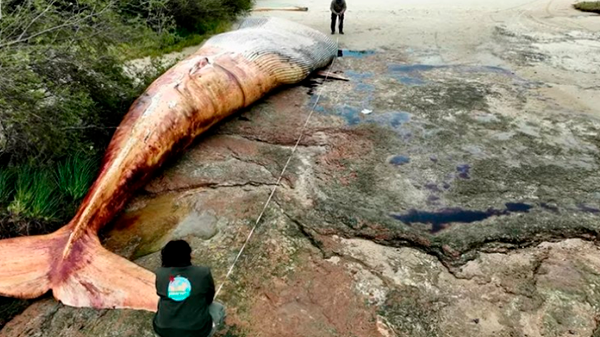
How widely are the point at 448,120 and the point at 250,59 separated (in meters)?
2.96

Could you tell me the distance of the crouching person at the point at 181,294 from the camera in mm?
2848

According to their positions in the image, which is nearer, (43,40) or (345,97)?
(43,40)

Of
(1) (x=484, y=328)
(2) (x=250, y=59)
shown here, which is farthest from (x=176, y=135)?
(1) (x=484, y=328)

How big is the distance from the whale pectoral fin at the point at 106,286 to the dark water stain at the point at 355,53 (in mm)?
7226

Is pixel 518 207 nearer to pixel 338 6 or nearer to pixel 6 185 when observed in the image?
pixel 6 185

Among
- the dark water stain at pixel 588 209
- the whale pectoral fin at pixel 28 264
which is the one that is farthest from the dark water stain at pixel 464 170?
the whale pectoral fin at pixel 28 264

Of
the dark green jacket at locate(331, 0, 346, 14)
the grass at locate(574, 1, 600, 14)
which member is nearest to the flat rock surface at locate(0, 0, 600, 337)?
the dark green jacket at locate(331, 0, 346, 14)

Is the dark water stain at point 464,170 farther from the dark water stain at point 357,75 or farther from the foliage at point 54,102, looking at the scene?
the foliage at point 54,102

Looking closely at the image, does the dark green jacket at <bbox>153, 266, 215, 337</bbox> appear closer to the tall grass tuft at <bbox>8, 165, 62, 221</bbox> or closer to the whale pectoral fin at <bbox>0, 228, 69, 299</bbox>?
the whale pectoral fin at <bbox>0, 228, 69, 299</bbox>

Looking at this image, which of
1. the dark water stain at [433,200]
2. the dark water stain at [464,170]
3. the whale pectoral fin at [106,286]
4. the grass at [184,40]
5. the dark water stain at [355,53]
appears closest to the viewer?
the whale pectoral fin at [106,286]

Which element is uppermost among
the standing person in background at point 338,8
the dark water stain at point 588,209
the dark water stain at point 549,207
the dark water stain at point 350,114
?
the standing person in background at point 338,8

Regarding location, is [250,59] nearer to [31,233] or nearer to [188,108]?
[188,108]

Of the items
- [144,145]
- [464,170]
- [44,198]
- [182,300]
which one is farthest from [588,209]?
[44,198]

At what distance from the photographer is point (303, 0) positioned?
17359mm
